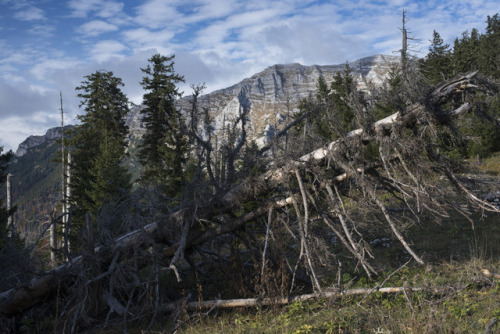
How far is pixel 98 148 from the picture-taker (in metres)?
21.2

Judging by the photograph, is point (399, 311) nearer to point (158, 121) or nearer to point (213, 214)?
point (213, 214)

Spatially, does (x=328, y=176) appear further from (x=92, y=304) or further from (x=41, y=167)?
(x=41, y=167)

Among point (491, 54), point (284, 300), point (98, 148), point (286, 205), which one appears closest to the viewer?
point (284, 300)

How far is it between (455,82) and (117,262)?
7.09 metres

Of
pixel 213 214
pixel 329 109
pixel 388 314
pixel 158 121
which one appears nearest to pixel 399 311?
pixel 388 314

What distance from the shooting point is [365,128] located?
5.76m

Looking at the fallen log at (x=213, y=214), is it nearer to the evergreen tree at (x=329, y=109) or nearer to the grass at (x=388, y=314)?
A: the evergreen tree at (x=329, y=109)

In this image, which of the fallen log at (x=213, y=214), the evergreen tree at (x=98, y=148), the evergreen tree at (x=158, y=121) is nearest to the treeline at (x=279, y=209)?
the fallen log at (x=213, y=214)

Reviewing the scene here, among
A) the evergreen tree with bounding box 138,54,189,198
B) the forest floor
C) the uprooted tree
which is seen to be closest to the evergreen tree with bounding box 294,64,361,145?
the uprooted tree

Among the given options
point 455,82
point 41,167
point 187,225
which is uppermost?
point 41,167

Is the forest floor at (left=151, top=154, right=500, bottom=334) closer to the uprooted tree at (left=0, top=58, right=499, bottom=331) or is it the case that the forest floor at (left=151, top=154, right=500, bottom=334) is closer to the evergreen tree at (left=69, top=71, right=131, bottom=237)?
the uprooted tree at (left=0, top=58, right=499, bottom=331)

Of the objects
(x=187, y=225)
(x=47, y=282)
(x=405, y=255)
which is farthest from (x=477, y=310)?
(x=47, y=282)

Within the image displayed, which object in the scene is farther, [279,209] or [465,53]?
[465,53]

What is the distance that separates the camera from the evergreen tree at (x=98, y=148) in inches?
652
